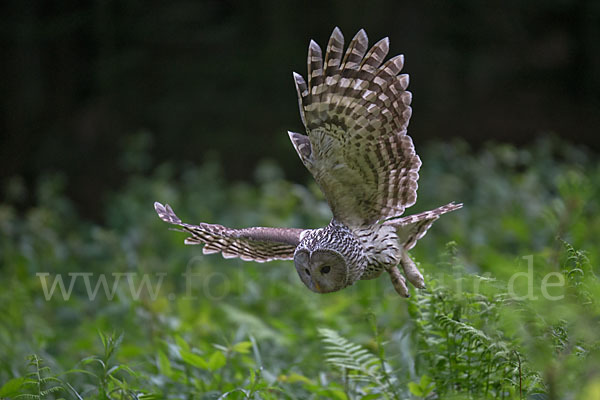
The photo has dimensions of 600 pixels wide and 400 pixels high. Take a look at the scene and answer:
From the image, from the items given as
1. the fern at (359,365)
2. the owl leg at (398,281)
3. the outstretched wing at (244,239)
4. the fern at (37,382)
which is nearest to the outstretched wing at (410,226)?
the owl leg at (398,281)

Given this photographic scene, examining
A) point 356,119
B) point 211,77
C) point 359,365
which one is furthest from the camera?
point 211,77

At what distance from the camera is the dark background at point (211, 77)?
8648 millimetres

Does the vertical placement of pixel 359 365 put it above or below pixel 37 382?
above

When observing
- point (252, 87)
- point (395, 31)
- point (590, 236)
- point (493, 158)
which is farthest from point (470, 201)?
point (252, 87)

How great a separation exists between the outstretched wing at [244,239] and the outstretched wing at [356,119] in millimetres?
242

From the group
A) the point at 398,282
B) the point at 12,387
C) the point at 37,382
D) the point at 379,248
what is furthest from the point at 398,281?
the point at 12,387

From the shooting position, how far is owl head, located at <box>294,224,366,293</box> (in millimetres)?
2244

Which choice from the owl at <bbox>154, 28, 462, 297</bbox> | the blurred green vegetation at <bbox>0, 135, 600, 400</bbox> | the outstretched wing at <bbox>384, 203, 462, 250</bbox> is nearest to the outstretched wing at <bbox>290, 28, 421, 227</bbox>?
the owl at <bbox>154, 28, 462, 297</bbox>

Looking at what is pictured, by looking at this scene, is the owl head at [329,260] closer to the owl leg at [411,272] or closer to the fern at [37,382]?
the owl leg at [411,272]

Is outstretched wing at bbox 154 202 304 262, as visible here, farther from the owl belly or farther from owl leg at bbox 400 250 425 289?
owl leg at bbox 400 250 425 289

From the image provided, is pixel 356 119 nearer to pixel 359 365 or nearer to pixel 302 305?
pixel 359 365

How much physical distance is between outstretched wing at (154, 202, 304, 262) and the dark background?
18.9 feet

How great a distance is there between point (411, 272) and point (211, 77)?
6.96 metres

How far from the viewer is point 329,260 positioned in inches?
87.9
